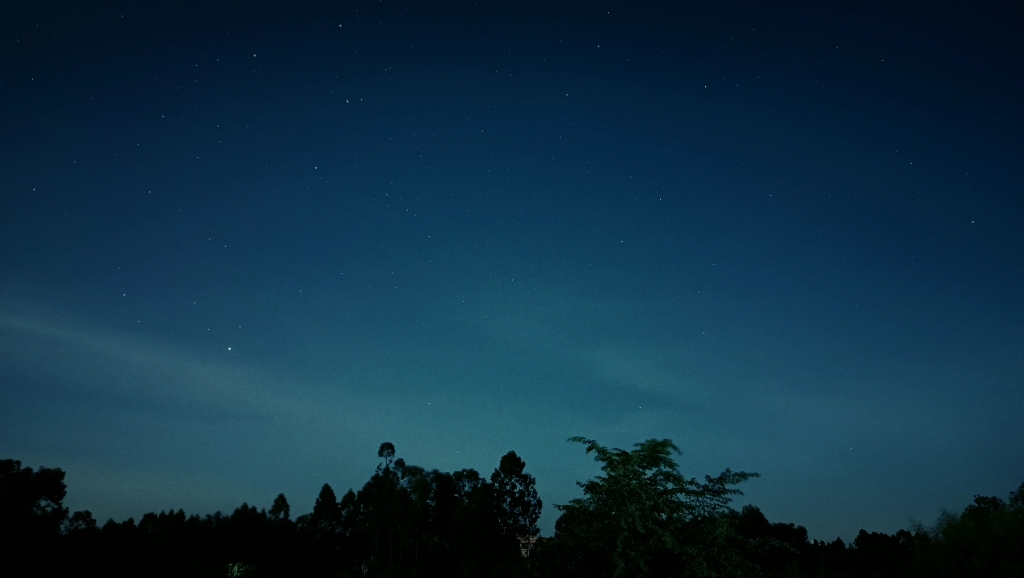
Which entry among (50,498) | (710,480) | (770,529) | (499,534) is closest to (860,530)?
(770,529)

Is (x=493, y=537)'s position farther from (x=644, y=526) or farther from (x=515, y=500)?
(x=644, y=526)

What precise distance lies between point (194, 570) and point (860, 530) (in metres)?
51.6

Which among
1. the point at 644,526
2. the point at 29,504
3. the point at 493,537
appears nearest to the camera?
the point at 644,526

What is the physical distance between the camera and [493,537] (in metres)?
60.7

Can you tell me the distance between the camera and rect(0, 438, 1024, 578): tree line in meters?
17.4

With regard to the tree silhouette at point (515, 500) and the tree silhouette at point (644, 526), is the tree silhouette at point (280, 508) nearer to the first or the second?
the tree silhouette at point (515, 500)

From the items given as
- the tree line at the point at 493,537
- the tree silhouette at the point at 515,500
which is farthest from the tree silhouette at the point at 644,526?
the tree silhouette at the point at 515,500

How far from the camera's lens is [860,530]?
51531mm

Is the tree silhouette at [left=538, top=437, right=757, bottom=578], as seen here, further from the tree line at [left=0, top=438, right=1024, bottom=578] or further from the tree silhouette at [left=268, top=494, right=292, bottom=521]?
the tree silhouette at [left=268, top=494, right=292, bottom=521]

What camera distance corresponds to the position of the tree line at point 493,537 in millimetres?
17438

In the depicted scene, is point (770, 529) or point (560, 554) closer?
point (560, 554)

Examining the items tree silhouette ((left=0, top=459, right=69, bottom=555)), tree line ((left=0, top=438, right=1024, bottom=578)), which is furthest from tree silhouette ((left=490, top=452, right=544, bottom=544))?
tree silhouette ((left=0, top=459, right=69, bottom=555))

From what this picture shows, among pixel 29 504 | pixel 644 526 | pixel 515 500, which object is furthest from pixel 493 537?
pixel 644 526

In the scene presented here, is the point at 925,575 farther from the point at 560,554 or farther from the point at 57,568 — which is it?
the point at 57,568
